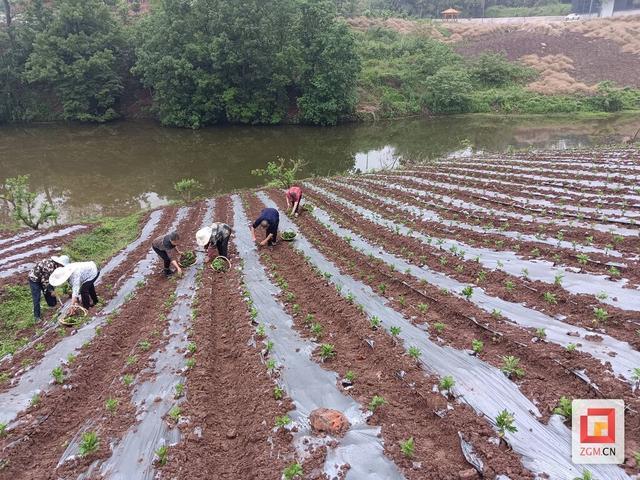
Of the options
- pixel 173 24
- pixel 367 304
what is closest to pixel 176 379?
pixel 367 304

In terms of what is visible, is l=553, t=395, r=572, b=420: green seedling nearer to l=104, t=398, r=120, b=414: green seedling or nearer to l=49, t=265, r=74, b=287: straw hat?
l=104, t=398, r=120, b=414: green seedling

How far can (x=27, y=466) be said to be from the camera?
167 inches

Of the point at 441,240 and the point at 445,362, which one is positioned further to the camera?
the point at 441,240

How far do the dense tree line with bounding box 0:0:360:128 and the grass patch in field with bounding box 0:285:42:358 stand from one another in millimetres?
27549

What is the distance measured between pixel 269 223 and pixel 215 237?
153 cm

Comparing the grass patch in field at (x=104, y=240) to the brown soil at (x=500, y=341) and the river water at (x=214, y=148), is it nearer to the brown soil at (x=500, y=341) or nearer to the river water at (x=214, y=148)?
the river water at (x=214, y=148)

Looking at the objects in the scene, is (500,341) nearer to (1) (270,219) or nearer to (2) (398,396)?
(2) (398,396)

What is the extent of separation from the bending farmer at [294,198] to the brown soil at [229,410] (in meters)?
5.72

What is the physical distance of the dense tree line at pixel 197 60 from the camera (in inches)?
1272

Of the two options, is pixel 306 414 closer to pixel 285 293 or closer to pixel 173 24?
pixel 285 293

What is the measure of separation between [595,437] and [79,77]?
42.3 metres

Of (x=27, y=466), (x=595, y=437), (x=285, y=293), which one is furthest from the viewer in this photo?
(x=285, y=293)

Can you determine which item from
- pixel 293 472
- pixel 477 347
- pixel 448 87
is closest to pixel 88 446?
pixel 293 472

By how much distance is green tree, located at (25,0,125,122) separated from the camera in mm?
33969
